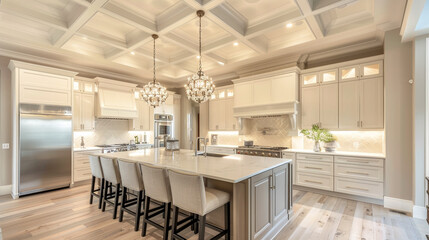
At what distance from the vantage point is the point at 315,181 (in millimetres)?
4145

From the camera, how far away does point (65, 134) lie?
179 inches

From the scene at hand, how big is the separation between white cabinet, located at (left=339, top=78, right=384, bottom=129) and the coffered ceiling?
900 mm

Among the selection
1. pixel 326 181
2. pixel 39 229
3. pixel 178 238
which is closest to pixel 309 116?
pixel 326 181

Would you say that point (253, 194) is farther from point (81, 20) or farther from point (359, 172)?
point (81, 20)

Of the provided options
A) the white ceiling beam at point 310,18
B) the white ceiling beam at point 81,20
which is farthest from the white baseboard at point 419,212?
the white ceiling beam at point 81,20

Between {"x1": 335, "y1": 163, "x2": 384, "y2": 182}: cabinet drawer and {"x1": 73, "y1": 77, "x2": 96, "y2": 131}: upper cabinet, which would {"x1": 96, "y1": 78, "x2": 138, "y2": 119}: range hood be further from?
{"x1": 335, "y1": 163, "x2": 384, "y2": 182}: cabinet drawer

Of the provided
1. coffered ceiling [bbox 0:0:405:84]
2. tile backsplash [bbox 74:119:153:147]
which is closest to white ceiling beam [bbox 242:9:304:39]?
coffered ceiling [bbox 0:0:405:84]

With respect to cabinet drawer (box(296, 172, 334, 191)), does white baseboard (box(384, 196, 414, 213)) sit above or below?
below

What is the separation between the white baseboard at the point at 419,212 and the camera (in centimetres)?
300

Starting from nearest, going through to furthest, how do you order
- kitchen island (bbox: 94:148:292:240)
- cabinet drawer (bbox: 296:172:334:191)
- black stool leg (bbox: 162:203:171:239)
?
kitchen island (bbox: 94:148:292:240)
black stool leg (bbox: 162:203:171:239)
cabinet drawer (bbox: 296:172:334:191)

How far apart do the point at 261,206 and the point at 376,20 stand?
3.46m

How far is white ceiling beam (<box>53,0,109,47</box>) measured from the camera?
277 centimetres

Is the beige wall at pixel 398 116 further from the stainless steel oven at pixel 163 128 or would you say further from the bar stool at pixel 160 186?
the stainless steel oven at pixel 163 128

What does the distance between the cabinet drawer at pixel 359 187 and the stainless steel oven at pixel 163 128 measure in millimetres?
5067
